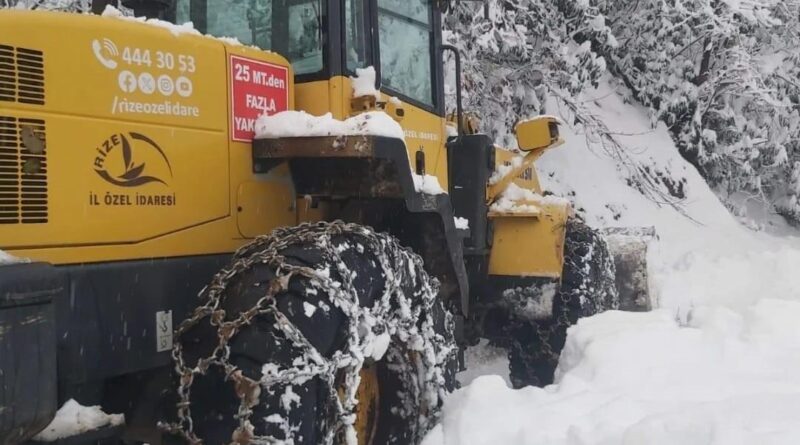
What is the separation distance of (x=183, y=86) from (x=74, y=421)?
1.24 metres

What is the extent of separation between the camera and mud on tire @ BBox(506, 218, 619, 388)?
5762 mm

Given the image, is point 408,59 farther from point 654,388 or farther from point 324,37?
point 654,388

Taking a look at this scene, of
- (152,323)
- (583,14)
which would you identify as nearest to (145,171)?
(152,323)

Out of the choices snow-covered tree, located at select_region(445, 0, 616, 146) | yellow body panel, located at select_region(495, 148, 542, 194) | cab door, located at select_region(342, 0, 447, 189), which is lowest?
yellow body panel, located at select_region(495, 148, 542, 194)

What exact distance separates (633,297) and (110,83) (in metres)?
5.52

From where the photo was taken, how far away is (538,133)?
577cm

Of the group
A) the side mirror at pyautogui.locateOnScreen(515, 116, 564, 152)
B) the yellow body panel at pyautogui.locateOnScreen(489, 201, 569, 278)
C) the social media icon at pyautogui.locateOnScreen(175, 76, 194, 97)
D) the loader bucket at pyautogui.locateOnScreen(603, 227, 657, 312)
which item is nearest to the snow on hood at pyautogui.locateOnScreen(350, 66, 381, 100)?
the social media icon at pyautogui.locateOnScreen(175, 76, 194, 97)

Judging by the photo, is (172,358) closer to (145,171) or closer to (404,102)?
(145,171)

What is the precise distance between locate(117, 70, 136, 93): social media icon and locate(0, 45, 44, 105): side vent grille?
0.93ft

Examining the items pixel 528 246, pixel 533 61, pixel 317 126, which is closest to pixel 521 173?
pixel 528 246

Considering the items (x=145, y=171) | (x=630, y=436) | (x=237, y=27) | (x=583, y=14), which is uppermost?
(x=583, y=14)

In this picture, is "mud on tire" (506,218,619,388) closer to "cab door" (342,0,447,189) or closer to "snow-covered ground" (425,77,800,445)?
"snow-covered ground" (425,77,800,445)

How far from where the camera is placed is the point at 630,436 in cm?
293

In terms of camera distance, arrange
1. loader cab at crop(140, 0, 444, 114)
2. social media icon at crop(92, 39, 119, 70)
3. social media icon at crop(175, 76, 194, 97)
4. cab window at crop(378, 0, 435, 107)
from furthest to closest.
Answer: cab window at crop(378, 0, 435, 107), loader cab at crop(140, 0, 444, 114), social media icon at crop(175, 76, 194, 97), social media icon at crop(92, 39, 119, 70)
